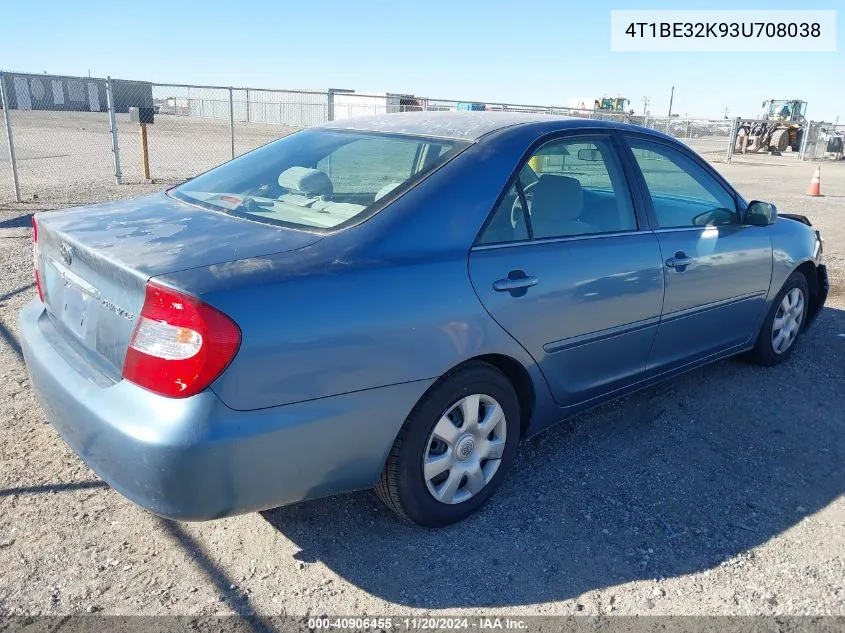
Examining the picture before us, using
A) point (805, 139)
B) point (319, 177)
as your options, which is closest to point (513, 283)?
point (319, 177)

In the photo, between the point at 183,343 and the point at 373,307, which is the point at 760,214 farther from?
the point at 183,343

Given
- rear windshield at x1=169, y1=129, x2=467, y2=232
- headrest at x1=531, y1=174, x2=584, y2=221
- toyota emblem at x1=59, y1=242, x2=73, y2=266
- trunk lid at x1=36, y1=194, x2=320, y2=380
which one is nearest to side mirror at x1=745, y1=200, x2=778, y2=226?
headrest at x1=531, y1=174, x2=584, y2=221

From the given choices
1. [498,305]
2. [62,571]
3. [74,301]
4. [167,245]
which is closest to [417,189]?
[498,305]

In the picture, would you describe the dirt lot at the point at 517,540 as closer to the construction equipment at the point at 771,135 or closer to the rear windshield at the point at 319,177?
the rear windshield at the point at 319,177

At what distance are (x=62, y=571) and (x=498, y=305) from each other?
1.86m

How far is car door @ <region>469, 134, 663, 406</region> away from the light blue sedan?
0.01 metres

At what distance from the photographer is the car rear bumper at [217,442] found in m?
2.10

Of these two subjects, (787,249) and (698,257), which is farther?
(787,249)

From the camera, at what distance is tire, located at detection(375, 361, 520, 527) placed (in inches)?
103

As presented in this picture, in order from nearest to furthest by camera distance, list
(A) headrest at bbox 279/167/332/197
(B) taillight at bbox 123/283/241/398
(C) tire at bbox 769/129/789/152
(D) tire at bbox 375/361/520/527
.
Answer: (B) taillight at bbox 123/283/241/398 → (D) tire at bbox 375/361/520/527 → (A) headrest at bbox 279/167/332/197 → (C) tire at bbox 769/129/789/152

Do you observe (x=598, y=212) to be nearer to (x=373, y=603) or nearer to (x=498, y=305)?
(x=498, y=305)

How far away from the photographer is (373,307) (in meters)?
Result: 2.39

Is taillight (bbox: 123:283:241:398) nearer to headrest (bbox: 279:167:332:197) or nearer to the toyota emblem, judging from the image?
the toyota emblem

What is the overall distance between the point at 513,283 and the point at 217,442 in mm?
1318
